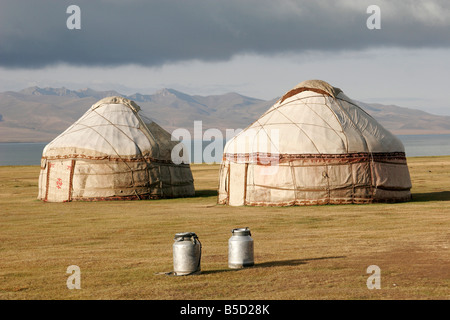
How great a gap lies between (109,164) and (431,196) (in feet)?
31.0

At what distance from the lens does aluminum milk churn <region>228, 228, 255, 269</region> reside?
7.75 metres

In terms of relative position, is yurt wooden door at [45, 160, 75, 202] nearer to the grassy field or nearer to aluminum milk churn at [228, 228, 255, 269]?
the grassy field

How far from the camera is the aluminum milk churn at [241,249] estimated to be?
7.75 metres

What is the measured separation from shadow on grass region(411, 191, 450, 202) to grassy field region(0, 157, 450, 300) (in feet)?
1.29

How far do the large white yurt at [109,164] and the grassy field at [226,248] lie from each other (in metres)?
2.34

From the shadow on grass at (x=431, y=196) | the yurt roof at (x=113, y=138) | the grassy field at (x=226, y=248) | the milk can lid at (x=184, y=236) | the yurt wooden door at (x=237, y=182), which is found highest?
the yurt roof at (x=113, y=138)

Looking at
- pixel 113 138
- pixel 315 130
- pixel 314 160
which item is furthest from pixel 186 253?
pixel 113 138

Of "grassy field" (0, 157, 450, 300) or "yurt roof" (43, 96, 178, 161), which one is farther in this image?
"yurt roof" (43, 96, 178, 161)

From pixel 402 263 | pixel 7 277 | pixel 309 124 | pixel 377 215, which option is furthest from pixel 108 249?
pixel 309 124

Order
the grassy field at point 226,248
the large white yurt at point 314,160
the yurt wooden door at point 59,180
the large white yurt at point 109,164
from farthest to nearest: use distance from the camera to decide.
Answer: the yurt wooden door at point 59,180
the large white yurt at point 109,164
the large white yurt at point 314,160
the grassy field at point 226,248

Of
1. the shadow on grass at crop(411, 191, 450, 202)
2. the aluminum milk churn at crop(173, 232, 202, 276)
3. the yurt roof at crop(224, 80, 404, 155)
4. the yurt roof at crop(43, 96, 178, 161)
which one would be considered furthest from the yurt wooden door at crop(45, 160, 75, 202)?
the aluminum milk churn at crop(173, 232, 202, 276)

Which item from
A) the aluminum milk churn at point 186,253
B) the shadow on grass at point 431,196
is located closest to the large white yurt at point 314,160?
the shadow on grass at point 431,196

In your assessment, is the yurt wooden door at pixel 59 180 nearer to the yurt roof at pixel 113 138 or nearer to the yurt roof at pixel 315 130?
the yurt roof at pixel 113 138

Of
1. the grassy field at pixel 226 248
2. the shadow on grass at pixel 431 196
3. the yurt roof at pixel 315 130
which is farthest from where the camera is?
the shadow on grass at pixel 431 196
